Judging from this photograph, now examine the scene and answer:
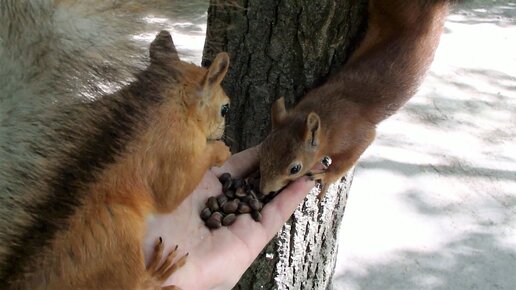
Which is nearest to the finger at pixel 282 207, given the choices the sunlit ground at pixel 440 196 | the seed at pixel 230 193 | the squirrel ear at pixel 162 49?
the seed at pixel 230 193

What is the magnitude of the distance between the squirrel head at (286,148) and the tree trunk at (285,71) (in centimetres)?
10

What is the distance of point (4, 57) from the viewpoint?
108 centimetres

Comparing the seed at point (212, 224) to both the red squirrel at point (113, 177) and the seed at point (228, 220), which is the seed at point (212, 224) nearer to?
the seed at point (228, 220)

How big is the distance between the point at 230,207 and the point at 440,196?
2.02 metres

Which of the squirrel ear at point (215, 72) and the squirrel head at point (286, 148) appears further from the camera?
the squirrel head at point (286, 148)

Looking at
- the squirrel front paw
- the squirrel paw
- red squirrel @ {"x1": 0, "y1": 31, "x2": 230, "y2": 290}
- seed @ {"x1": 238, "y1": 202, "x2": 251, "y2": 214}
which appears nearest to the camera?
red squirrel @ {"x1": 0, "y1": 31, "x2": 230, "y2": 290}

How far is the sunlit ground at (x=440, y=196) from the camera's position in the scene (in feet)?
10.5

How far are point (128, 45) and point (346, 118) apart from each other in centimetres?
118

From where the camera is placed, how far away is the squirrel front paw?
186cm

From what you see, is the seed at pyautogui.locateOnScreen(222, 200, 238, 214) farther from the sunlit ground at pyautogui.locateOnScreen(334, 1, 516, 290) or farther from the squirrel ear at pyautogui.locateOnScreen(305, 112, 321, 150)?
the sunlit ground at pyautogui.locateOnScreen(334, 1, 516, 290)

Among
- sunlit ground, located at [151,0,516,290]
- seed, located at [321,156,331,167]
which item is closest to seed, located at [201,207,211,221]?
seed, located at [321,156,331,167]

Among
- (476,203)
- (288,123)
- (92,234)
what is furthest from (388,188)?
(92,234)

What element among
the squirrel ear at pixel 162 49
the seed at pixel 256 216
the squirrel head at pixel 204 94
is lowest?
the seed at pixel 256 216

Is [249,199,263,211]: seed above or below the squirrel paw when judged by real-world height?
above
